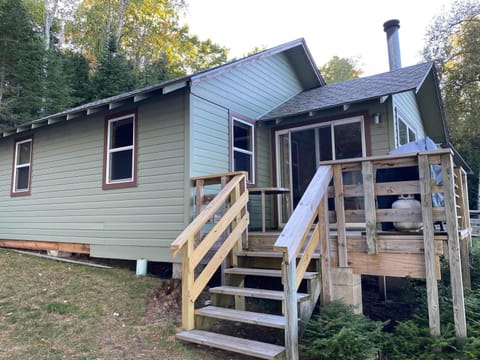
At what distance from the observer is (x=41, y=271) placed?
5.95 meters

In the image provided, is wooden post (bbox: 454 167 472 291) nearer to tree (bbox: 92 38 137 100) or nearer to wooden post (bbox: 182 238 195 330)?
wooden post (bbox: 182 238 195 330)

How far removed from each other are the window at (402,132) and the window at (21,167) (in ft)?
26.1

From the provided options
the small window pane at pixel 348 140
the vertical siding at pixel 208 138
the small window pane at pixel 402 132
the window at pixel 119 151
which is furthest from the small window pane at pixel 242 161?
the small window pane at pixel 402 132

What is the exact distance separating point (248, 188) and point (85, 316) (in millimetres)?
3293

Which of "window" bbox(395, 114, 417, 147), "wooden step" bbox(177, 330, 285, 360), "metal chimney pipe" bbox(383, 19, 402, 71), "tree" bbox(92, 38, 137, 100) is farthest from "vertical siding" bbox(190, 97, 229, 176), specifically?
"tree" bbox(92, 38, 137, 100)

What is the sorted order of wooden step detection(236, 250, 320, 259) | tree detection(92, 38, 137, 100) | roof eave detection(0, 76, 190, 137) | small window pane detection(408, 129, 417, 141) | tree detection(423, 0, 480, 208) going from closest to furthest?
wooden step detection(236, 250, 320, 259) < roof eave detection(0, 76, 190, 137) < small window pane detection(408, 129, 417, 141) < tree detection(92, 38, 137, 100) < tree detection(423, 0, 480, 208)

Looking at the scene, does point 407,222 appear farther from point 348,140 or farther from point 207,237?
point 348,140

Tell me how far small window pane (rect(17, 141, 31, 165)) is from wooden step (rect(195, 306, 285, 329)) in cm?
688

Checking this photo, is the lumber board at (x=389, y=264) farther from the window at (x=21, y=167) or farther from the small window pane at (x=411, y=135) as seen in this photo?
the window at (x=21, y=167)

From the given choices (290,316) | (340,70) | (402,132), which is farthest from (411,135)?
(340,70)

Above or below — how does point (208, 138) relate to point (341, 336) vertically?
above

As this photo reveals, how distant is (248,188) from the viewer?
6.37 metres

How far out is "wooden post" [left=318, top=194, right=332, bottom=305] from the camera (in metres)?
3.67

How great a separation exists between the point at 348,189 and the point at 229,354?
6.63 feet
